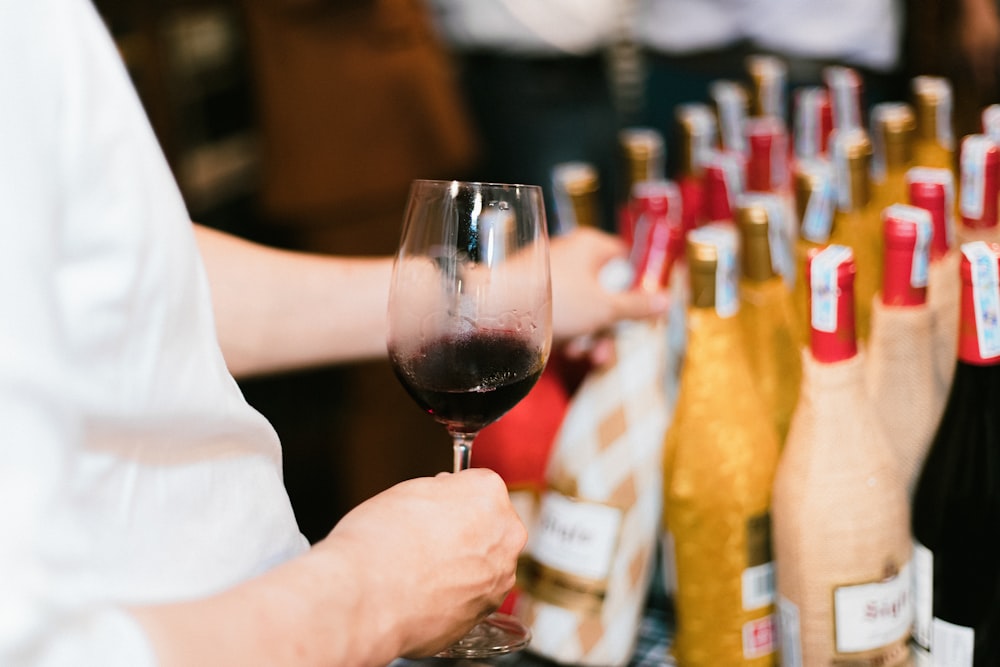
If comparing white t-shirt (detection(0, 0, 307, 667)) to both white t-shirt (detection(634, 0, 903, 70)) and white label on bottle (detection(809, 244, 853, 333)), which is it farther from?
Result: white t-shirt (detection(634, 0, 903, 70))

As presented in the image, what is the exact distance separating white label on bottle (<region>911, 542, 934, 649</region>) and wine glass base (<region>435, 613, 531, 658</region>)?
0.30 meters

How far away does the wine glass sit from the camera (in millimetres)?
766

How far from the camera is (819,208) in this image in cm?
99

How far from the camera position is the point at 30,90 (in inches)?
21.7

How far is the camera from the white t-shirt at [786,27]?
1435 millimetres

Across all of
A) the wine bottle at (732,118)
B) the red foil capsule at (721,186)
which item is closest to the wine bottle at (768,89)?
the wine bottle at (732,118)

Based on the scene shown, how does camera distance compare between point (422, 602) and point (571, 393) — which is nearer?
point (422, 602)

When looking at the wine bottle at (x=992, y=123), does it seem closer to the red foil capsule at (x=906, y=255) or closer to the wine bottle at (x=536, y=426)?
the red foil capsule at (x=906, y=255)

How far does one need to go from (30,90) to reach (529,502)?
66 centimetres

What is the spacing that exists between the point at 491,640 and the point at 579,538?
16cm

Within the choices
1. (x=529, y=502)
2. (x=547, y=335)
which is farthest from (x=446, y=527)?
(x=529, y=502)

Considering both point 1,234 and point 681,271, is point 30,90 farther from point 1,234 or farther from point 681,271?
point 681,271

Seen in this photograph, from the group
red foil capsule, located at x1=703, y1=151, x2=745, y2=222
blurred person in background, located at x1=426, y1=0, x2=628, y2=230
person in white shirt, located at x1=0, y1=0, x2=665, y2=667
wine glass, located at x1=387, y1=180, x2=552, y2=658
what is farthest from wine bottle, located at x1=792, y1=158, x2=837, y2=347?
blurred person in background, located at x1=426, y1=0, x2=628, y2=230

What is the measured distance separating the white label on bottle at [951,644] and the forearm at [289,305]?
56 centimetres
